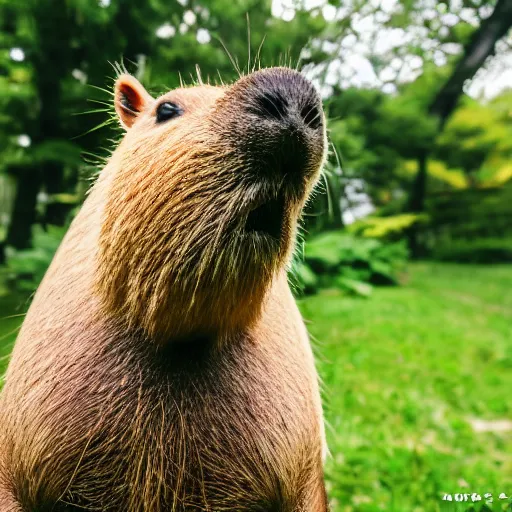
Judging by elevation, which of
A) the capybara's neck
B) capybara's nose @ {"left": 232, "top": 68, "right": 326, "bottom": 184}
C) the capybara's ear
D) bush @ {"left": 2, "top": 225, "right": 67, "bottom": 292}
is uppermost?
the capybara's ear

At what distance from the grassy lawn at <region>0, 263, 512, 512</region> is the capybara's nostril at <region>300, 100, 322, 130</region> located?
2.85 feet

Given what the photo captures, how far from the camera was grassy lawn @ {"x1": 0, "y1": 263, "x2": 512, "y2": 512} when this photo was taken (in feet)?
7.47

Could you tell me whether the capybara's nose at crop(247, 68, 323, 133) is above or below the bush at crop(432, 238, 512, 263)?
above

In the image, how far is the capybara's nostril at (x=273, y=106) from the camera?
0.85 m

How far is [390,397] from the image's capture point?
358cm

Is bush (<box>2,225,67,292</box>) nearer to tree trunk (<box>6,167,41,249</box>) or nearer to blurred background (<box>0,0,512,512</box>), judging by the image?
blurred background (<box>0,0,512,512</box>)

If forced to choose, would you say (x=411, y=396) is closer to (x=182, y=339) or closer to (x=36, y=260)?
(x=36, y=260)

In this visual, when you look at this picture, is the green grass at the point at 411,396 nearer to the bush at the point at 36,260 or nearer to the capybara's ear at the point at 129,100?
the capybara's ear at the point at 129,100

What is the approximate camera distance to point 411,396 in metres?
3.57

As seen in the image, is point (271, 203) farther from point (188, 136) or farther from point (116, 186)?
point (116, 186)

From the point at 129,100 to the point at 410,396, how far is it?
2984mm

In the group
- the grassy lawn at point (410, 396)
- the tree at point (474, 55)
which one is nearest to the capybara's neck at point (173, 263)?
the grassy lawn at point (410, 396)

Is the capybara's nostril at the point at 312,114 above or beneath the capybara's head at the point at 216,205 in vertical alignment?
above

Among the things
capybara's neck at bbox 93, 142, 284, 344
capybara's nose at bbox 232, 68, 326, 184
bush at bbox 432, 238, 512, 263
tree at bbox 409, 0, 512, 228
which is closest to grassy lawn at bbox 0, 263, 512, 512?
capybara's neck at bbox 93, 142, 284, 344
